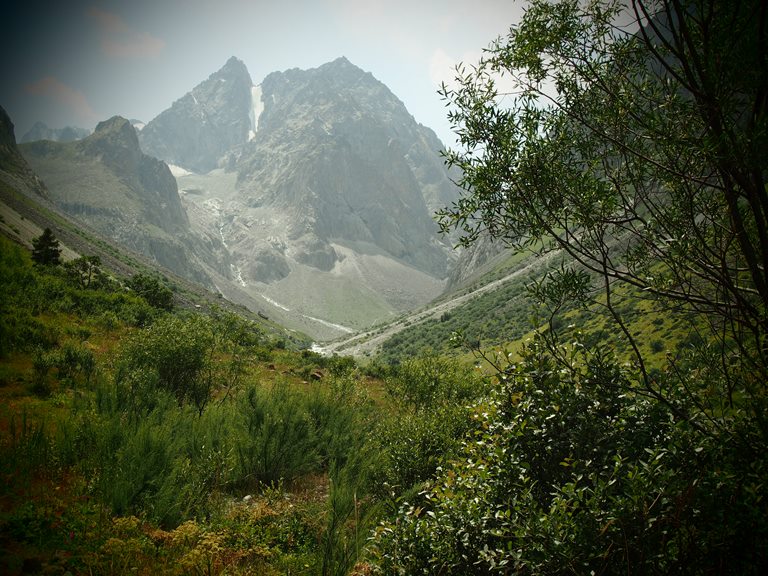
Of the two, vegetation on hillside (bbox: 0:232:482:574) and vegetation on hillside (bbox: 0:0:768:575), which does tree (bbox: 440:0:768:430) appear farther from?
vegetation on hillside (bbox: 0:232:482:574)

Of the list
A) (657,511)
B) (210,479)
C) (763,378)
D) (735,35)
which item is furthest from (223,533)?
(735,35)

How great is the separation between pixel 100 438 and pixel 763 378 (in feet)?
41.2

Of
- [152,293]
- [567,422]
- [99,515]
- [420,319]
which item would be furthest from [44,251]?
[420,319]

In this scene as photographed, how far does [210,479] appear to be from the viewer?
10039 millimetres

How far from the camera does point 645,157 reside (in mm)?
5781

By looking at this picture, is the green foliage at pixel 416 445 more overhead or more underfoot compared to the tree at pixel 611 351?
more underfoot

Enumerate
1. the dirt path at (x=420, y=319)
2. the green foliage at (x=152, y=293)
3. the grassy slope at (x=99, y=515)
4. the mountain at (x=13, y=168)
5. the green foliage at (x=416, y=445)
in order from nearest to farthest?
the grassy slope at (x=99, y=515), the green foliage at (x=416, y=445), the green foliage at (x=152, y=293), the mountain at (x=13, y=168), the dirt path at (x=420, y=319)

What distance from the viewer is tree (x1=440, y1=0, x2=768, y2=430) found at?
519 centimetres

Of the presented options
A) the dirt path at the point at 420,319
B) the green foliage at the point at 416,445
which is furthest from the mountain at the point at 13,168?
the green foliage at the point at 416,445

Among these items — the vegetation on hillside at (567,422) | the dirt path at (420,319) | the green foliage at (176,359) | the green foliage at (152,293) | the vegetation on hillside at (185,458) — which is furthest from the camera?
the dirt path at (420,319)

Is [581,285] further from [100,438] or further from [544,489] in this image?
[100,438]

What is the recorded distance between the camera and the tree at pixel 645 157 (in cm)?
519

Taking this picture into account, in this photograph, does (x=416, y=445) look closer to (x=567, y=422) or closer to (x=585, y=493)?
(x=567, y=422)

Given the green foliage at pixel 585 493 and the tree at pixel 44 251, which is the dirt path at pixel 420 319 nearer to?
the tree at pixel 44 251
